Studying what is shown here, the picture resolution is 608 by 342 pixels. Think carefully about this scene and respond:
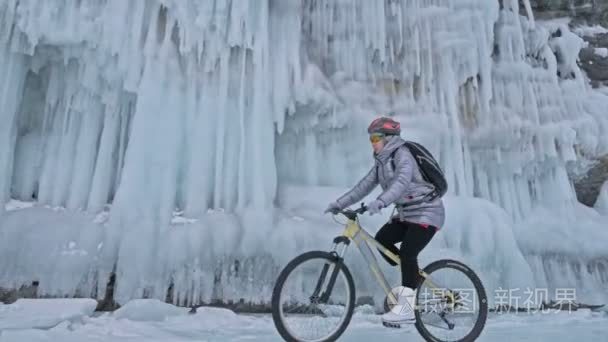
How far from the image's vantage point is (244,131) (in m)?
5.66

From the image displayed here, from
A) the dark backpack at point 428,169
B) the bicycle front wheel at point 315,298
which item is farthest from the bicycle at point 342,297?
the dark backpack at point 428,169

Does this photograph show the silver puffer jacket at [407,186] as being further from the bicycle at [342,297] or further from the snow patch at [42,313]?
the snow patch at [42,313]

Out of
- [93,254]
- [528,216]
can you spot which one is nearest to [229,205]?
[93,254]

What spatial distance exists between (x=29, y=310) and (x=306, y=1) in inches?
210

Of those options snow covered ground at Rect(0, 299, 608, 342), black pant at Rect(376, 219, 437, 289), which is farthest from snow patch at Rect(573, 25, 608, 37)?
black pant at Rect(376, 219, 437, 289)

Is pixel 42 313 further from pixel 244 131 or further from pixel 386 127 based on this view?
pixel 386 127

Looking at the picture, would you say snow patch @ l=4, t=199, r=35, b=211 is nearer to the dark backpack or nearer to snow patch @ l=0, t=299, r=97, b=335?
snow patch @ l=0, t=299, r=97, b=335

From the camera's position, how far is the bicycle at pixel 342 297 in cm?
258

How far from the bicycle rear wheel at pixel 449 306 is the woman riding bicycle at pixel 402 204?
0.14 meters

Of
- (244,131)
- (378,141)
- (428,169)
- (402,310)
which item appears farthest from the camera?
(244,131)

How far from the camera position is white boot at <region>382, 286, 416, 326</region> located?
268cm

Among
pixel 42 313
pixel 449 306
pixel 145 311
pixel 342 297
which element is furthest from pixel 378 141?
pixel 42 313

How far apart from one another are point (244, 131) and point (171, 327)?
2863 mm

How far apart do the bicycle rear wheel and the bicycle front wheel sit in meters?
0.53
